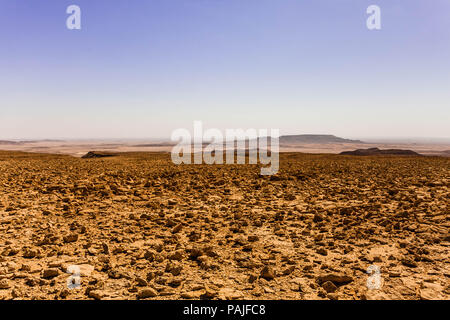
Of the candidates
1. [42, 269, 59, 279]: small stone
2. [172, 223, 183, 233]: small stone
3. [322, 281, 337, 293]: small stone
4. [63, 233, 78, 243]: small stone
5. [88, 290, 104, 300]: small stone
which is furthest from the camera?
[172, 223, 183, 233]: small stone

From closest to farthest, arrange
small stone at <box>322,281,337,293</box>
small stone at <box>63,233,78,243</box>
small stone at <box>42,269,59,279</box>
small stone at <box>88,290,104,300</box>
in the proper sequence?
small stone at <box>88,290,104,300</box>, small stone at <box>322,281,337,293</box>, small stone at <box>42,269,59,279</box>, small stone at <box>63,233,78,243</box>

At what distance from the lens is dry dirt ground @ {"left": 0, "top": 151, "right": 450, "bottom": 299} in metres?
3.09

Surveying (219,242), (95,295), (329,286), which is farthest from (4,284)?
(329,286)

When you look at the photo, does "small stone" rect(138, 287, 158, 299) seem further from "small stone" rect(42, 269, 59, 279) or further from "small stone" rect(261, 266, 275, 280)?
"small stone" rect(261, 266, 275, 280)

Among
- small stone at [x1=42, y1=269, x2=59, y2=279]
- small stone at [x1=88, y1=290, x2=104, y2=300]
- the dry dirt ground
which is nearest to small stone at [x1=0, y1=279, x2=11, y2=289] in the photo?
the dry dirt ground

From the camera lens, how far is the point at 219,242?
450 centimetres

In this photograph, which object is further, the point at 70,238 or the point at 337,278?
the point at 70,238

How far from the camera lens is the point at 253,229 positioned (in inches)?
205

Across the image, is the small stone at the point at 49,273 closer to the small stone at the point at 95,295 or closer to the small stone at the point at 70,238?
the small stone at the point at 95,295

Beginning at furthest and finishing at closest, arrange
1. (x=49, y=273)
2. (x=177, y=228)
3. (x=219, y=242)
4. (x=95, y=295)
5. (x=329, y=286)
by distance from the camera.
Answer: (x=177, y=228)
(x=219, y=242)
(x=49, y=273)
(x=329, y=286)
(x=95, y=295)

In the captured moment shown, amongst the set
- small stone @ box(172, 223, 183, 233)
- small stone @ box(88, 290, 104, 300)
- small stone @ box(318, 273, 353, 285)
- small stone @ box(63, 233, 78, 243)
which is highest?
small stone @ box(63, 233, 78, 243)

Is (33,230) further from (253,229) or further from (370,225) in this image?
(370,225)

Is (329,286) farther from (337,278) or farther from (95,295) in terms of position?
(95,295)
